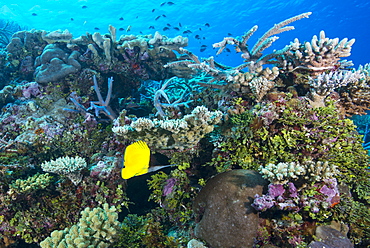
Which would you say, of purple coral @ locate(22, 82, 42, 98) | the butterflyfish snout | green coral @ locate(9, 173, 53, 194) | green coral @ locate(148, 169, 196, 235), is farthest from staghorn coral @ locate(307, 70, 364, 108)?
purple coral @ locate(22, 82, 42, 98)

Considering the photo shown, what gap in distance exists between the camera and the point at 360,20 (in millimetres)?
42688

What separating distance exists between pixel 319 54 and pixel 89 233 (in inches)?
211

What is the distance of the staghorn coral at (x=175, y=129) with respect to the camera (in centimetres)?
313

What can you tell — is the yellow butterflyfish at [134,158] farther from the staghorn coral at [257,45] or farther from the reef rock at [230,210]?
the staghorn coral at [257,45]

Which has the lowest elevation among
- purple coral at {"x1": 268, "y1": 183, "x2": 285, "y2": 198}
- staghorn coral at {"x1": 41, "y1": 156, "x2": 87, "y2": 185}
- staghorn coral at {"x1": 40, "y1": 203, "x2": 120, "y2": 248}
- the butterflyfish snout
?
staghorn coral at {"x1": 40, "y1": 203, "x2": 120, "y2": 248}

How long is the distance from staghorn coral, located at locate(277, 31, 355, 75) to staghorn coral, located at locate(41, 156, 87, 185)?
4.88 metres

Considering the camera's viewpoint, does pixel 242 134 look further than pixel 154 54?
No

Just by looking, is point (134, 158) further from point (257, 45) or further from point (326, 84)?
point (257, 45)

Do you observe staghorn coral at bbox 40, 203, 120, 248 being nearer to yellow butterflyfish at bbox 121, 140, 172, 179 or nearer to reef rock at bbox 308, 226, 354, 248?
yellow butterflyfish at bbox 121, 140, 172, 179

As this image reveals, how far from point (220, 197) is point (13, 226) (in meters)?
3.76

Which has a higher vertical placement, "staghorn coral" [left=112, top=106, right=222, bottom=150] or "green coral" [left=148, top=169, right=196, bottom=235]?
"staghorn coral" [left=112, top=106, right=222, bottom=150]

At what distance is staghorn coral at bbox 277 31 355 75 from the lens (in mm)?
3619

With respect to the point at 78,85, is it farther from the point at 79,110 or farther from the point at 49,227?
the point at 49,227

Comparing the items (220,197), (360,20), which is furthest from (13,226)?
(360,20)
